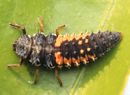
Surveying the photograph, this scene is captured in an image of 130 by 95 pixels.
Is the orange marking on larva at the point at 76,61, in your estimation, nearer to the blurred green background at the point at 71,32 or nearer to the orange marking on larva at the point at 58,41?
the blurred green background at the point at 71,32

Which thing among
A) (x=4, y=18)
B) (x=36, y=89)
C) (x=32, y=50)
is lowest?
(x=36, y=89)

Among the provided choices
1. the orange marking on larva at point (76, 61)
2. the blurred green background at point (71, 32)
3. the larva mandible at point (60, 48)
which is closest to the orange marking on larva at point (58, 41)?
the larva mandible at point (60, 48)

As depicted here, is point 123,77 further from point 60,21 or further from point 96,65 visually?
point 60,21

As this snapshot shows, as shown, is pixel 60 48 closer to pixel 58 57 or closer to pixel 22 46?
pixel 58 57

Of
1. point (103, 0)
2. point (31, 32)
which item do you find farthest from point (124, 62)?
point (31, 32)

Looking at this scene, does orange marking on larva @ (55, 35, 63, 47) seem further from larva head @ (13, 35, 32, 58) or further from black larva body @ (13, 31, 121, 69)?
larva head @ (13, 35, 32, 58)

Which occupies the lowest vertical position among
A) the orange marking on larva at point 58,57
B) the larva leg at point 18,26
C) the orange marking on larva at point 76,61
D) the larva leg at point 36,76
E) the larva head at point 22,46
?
the larva leg at point 36,76

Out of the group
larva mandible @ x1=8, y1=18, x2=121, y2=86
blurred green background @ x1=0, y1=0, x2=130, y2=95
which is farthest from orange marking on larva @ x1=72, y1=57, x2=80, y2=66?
Result: blurred green background @ x1=0, y1=0, x2=130, y2=95
